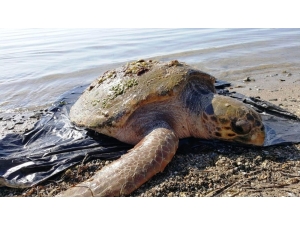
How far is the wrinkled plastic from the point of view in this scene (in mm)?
2678

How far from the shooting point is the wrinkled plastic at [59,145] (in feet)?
8.79

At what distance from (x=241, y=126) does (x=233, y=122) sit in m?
0.09

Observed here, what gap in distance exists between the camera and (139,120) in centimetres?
313

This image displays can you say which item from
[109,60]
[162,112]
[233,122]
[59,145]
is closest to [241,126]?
[233,122]

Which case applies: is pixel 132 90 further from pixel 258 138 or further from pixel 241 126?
pixel 258 138

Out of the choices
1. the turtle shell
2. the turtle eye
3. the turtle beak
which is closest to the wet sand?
the turtle beak

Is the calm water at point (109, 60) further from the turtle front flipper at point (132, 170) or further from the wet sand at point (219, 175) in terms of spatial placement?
the turtle front flipper at point (132, 170)

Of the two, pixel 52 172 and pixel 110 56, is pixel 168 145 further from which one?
pixel 110 56

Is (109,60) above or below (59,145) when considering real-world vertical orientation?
above

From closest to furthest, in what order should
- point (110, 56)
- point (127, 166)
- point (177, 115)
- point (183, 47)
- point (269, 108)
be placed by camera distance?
point (127, 166) < point (177, 115) < point (269, 108) < point (110, 56) < point (183, 47)

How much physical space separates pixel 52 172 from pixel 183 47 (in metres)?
8.13

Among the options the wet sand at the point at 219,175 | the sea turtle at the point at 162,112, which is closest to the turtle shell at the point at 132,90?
the sea turtle at the point at 162,112

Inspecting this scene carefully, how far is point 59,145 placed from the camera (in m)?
3.16

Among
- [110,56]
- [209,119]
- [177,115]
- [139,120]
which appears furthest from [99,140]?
[110,56]
